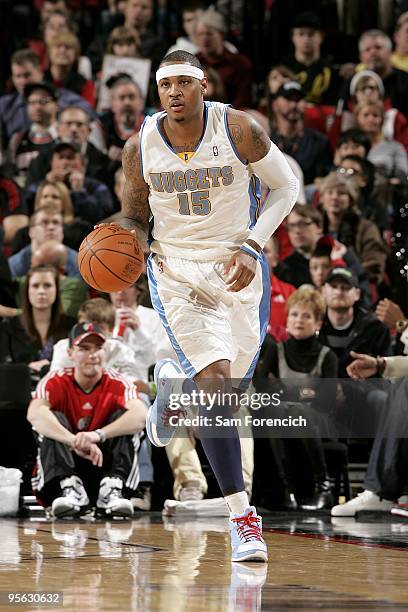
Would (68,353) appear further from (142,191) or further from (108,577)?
(108,577)

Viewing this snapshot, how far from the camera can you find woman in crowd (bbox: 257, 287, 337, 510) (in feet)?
24.5

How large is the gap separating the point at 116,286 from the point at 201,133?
0.80 metres

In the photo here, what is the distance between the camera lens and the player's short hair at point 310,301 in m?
7.84

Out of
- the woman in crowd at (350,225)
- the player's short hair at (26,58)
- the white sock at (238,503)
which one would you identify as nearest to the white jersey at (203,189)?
the white sock at (238,503)

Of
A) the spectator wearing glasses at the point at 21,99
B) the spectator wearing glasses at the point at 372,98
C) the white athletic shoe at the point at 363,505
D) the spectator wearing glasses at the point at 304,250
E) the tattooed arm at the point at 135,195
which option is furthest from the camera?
the spectator wearing glasses at the point at 21,99

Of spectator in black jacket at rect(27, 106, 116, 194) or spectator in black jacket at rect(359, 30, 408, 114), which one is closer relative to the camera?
spectator in black jacket at rect(27, 106, 116, 194)

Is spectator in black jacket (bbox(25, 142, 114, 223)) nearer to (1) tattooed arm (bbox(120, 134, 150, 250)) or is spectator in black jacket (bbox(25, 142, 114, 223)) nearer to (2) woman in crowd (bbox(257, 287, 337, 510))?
(2) woman in crowd (bbox(257, 287, 337, 510))

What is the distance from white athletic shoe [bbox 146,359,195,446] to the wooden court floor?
518 mm

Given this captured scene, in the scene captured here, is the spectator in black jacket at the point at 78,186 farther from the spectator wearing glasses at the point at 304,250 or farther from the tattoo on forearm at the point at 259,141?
the tattoo on forearm at the point at 259,141

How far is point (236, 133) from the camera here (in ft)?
16.2

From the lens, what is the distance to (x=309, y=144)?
1094 cm

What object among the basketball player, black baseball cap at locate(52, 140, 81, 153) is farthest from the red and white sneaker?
black baseball cap at locate(52, 140, 81, 153)

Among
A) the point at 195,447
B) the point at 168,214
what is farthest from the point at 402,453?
the point at 168,214

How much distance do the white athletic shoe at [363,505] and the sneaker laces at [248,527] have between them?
2406mm
